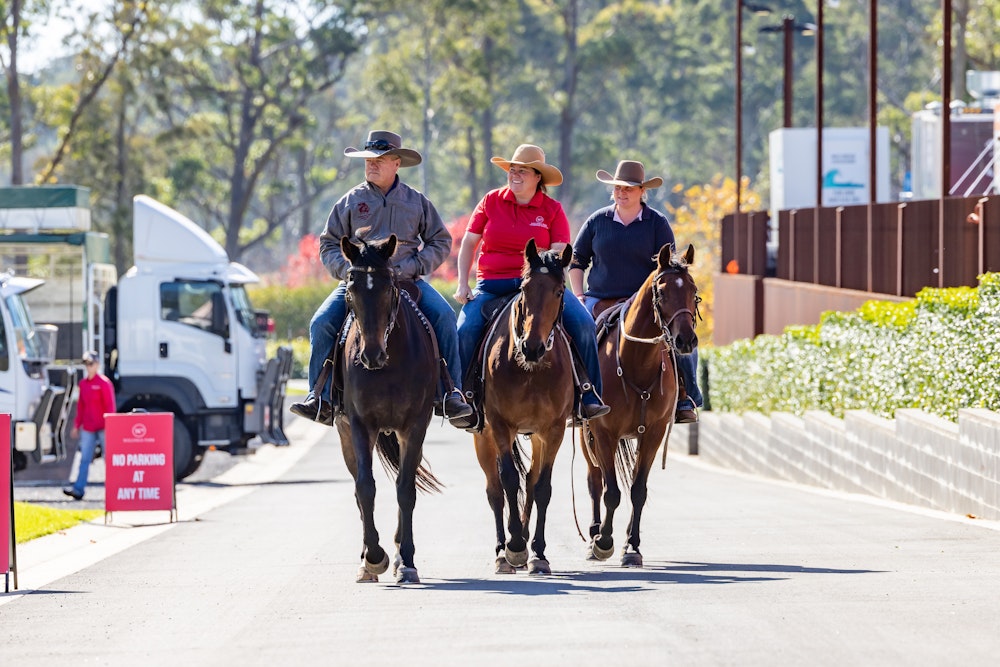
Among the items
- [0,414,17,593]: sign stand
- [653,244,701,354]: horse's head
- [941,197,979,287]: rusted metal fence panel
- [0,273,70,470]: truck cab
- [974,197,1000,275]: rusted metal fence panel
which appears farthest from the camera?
[0,273,70,470]: truck cab

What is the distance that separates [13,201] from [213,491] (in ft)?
19.7

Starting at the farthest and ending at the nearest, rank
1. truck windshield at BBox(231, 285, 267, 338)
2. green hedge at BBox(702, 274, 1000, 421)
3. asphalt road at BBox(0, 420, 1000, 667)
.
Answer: truck windshield at BBox(231, 285, 267, 338) < green hedge at BBox(702, 274, 1000, 421) < asphalt road at BBox(0, 420, 1000, 667)

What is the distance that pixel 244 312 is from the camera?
98.0 ft

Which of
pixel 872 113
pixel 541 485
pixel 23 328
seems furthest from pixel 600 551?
pixel 872 113

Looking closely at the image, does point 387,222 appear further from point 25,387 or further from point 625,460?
point 25,387

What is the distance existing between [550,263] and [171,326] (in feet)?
59.5

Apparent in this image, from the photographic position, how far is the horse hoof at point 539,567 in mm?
12047

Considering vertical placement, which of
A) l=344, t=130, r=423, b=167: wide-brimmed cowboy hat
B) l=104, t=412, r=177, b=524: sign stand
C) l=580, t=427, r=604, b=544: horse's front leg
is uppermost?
l=344, t=130, r=423, b=167: wide-brimmed cowboy hat

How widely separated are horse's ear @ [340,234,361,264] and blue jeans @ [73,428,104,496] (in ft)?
47.2

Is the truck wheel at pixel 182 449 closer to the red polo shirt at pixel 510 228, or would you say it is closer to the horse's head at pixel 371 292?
the red polo shirt at pixel 510 228

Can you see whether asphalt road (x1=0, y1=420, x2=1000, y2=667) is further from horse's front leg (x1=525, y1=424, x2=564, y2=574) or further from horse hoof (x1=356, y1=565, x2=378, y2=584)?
horse's front leg (x1=525, y1=424, x2=564, y2=574)

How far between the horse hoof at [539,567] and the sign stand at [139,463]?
29.9 ft

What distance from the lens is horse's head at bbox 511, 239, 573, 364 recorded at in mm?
11672

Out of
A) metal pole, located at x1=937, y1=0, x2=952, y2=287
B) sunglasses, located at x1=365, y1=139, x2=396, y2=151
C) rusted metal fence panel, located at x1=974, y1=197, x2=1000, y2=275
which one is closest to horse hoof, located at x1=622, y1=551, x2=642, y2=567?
sunglasses, located at x1=365, y1=139, x2=396, y2=151
